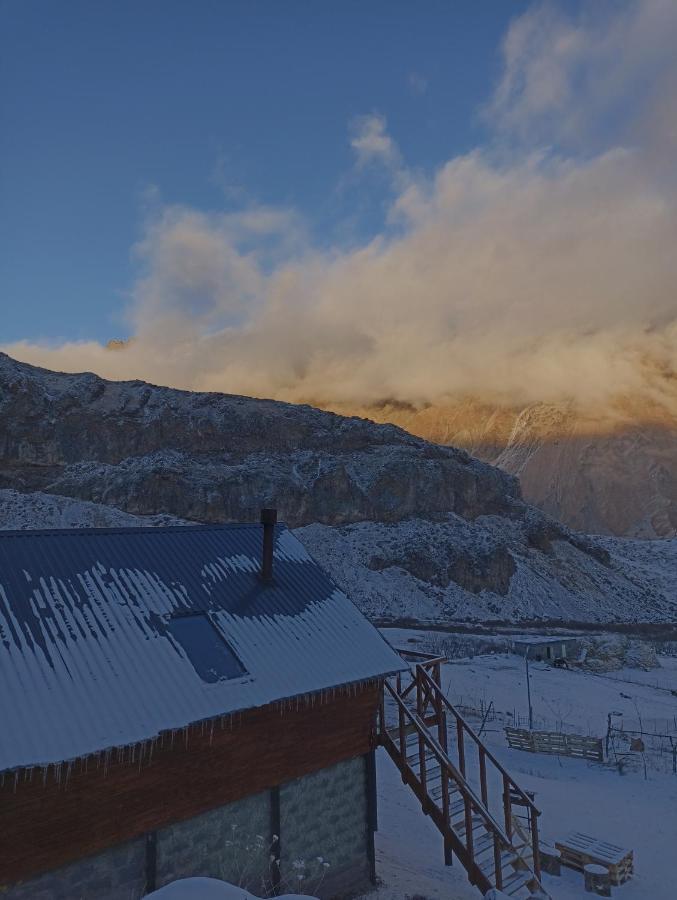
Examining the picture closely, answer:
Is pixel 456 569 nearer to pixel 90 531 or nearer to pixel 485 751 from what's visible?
pixel 485 751

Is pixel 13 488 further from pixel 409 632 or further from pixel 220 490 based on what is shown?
pixel 409 632

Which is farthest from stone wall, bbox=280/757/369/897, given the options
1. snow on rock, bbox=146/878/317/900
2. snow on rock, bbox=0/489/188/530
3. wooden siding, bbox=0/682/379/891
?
snow on rock, bbox=0/489/188/530

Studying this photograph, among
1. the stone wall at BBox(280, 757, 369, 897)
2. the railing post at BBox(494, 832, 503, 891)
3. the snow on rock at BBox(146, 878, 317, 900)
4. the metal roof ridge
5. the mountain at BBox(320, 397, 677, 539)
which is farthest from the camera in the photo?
the mountain at BBox(320, 397, 677, 539)

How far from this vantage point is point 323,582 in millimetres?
13758

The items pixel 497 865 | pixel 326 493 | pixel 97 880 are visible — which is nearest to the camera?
pixel 97 880

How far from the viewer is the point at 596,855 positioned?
538 inches

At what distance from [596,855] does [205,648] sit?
32.1ft

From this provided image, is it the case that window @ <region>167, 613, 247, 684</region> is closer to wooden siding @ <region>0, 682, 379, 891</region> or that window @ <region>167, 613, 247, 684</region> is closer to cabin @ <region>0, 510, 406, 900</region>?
cabin @ <region>0, 510, 406, 900</region>

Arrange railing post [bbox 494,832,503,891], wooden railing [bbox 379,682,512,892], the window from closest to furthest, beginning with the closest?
the window → railing post [bbox 494,832,503,891] → wooden railing [bbox 379,682,512,892]

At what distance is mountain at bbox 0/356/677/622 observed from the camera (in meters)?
70.8

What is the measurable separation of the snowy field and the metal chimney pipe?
20.1 ft

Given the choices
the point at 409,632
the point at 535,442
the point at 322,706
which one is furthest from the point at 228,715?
the point at 535,442

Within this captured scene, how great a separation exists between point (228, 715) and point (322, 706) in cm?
228

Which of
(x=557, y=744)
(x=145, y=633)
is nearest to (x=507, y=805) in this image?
(x=145, y=633)
